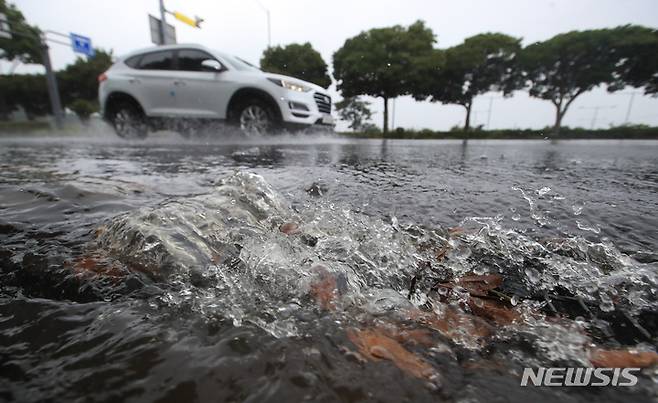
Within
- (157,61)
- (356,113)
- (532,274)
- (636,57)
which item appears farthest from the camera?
(356,113)

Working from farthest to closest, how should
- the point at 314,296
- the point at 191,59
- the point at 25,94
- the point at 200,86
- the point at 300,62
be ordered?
the point at 25,94 < the point at 300,62 < the point at 191,59 < the point at 200,86 < the point at 314,296

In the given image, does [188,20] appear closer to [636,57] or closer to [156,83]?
[156,83]

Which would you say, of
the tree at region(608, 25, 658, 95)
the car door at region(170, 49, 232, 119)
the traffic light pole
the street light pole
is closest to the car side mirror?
the car door at region(170, 49, 232, 119)

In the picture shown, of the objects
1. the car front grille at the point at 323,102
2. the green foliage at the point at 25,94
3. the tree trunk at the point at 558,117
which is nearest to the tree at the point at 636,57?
the tree trunk at the point at 558,117

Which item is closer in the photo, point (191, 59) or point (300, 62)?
point (191, 59)

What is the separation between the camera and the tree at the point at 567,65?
19.5m

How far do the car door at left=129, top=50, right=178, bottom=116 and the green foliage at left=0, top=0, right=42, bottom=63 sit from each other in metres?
21.3

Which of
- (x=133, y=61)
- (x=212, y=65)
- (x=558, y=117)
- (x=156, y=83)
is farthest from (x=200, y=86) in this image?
(x=558, y=117)

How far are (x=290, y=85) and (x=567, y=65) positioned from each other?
23.3 meters

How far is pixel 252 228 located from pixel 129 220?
19.8 inches

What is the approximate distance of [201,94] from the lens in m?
6.12

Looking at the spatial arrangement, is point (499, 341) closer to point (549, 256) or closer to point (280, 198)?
point (549, 256)

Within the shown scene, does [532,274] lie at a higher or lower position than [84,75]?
lower

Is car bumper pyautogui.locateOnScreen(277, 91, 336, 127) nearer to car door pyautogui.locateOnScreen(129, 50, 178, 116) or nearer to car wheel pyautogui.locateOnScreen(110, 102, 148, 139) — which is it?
car door pyautogui.locateOnScreen(129, 50, 178, 116)
